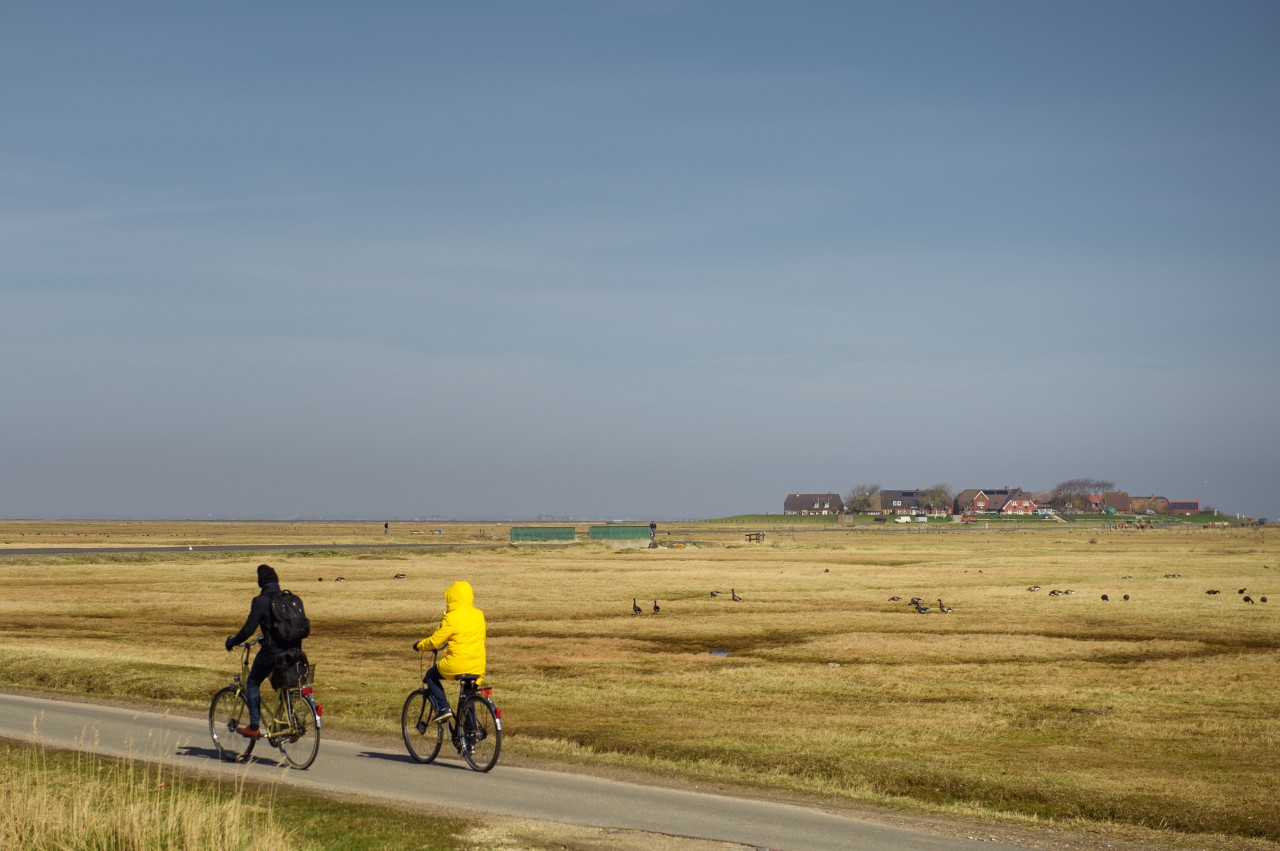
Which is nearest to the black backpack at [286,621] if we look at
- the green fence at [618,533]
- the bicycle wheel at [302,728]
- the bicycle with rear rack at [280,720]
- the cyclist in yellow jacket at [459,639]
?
the bicycle with rear rack at [280,720]

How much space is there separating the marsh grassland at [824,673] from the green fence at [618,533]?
154 ft

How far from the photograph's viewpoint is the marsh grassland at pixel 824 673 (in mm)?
18188

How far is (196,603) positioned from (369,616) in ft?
31.6

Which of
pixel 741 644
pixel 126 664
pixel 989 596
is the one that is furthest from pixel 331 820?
pixel 989 596

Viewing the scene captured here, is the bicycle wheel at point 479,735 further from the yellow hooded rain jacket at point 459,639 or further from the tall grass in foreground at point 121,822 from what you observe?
the tall grass in foreground at point 121,822

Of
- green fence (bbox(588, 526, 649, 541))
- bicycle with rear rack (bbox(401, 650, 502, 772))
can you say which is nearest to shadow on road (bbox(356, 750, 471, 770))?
bicycle with rear rack (bbox(401, 650, 502, 772))

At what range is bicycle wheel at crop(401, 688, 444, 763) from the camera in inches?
675

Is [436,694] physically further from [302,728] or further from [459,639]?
[302,728]

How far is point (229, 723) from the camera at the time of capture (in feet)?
56.0

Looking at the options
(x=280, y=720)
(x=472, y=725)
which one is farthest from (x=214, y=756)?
(x=472, y=725)

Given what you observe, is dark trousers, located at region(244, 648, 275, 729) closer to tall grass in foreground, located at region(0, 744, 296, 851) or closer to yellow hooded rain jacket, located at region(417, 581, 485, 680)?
yellow hooded rain jacket, located at region(417, 581, 485, 680)

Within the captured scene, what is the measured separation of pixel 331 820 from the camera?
1360 centimetres

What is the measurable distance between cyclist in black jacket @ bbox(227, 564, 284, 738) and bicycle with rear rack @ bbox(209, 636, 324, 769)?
0.13 m

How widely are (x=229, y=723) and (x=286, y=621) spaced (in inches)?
86.7
